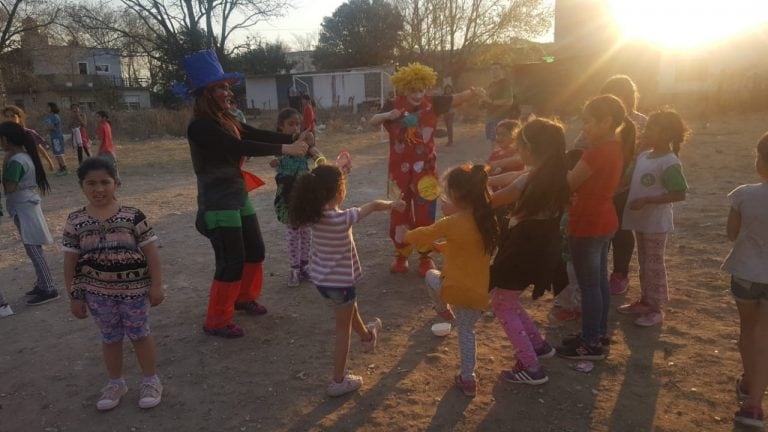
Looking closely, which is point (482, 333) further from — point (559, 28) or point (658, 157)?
point (559, 28)

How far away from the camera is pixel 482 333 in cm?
407

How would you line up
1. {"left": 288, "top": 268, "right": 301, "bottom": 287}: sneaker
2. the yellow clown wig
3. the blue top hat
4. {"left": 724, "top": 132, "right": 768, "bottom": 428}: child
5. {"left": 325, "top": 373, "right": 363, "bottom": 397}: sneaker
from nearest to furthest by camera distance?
{"left": 724, "top": 132, "right": 768, "bottom": 428}: child
{"left": 325, "top": 373, "right": 363, "bottom": 397}: sneaker
the blue top hat
the yellow clown wig
{"left": 288, "top": 268, "right": 301, "bottom": 287}: sneaker

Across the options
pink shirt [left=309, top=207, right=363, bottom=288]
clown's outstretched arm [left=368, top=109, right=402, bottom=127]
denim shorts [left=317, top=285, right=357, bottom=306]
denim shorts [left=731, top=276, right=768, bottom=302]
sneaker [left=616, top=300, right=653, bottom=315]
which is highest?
clown's outstretched arm [left=368, top=109, right=402, bottom=127]

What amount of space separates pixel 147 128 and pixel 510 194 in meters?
25.2

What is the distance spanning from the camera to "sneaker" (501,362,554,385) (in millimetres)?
3279

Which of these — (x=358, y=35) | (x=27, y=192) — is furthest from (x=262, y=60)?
(x=27, y=192)

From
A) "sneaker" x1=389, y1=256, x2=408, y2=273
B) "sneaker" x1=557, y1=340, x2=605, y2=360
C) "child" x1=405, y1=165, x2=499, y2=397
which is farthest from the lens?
"sneaker" x1=389, y1=256, x2=408, y2=273

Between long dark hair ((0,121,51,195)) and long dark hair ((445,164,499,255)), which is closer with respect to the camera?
long dark hair ((445,164,499,255))

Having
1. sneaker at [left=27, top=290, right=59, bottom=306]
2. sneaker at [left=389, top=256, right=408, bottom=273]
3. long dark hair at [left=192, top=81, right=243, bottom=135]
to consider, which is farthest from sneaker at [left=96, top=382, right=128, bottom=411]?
sneaker at [left=389, top=256, right=408, bottom=273]

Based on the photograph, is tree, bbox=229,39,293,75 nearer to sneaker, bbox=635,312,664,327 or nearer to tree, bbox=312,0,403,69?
tree, bbox=312,0,403,69

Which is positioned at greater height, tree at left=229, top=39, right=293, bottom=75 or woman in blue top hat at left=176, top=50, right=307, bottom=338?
tree at left=229, top=39, right=293, bottom=75

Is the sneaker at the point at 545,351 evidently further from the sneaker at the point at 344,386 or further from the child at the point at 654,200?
the sneaker at the point at 344,386

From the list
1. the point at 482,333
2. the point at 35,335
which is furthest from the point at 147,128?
the point at 482,333

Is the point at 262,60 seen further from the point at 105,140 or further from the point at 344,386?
the point at 344,386
